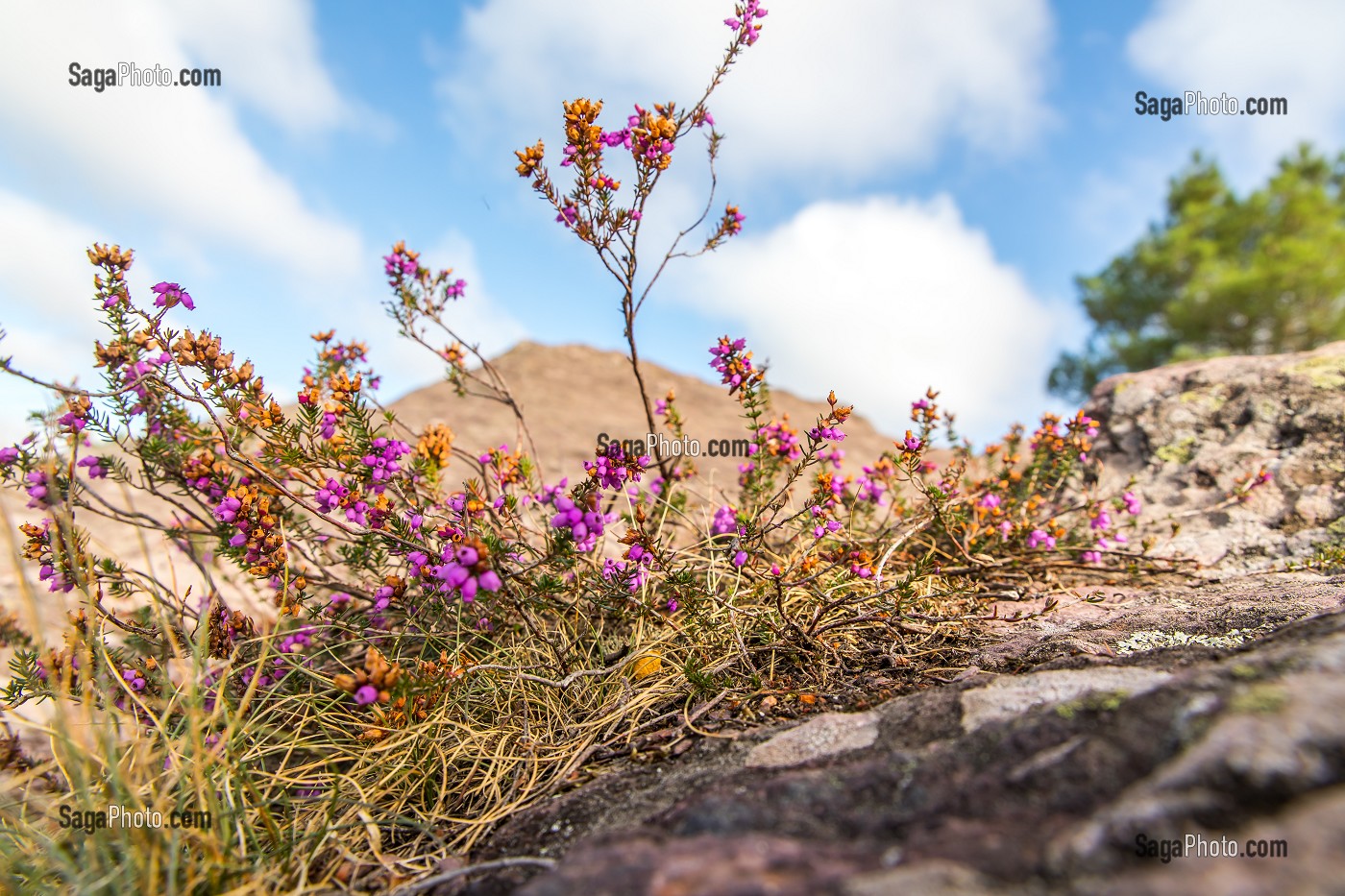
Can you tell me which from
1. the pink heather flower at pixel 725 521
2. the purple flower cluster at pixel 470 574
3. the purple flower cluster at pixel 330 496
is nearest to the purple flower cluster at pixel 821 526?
the pink heather flower at pixel 725 521

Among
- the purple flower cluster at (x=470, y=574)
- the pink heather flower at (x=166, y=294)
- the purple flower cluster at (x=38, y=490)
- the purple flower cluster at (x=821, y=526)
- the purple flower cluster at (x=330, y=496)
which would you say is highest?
the pink heather flower at (x=166, y=294)

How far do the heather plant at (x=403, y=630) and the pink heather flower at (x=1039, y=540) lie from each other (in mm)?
18

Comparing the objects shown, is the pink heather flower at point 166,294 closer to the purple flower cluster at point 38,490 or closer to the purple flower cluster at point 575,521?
the purple flower cluster at point 38,490

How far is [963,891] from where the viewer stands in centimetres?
110

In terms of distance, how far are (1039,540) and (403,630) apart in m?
3.12

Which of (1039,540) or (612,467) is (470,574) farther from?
(1039,540)

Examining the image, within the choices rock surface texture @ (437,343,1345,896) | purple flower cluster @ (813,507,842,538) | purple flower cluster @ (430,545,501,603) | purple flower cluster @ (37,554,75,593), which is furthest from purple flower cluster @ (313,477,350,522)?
purple flower cluster @ (813,507,842,538)

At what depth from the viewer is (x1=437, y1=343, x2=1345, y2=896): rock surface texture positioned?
111 cm

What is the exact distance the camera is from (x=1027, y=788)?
1.35 m

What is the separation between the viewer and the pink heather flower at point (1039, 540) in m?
3.64

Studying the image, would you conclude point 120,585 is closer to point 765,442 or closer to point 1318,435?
point 765,442

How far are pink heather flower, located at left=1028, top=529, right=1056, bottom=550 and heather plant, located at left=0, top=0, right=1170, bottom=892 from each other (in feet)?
0.06

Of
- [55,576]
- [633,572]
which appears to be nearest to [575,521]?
[633,572]

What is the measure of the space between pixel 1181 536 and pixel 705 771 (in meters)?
3.68
